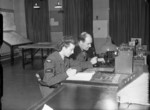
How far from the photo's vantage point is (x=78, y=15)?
25.3 ft

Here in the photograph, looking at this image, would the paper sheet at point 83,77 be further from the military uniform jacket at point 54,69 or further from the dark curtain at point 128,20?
the dark curtain at point 128,20

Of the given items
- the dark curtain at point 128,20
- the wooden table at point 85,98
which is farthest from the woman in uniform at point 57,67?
the dark curtain at point 128,20

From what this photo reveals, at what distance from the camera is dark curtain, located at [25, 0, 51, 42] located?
8297mm

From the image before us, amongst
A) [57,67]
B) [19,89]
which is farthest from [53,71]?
[19,89]

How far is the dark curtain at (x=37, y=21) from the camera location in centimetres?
830

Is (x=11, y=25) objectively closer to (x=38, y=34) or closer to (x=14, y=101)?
(x=38, y=34)

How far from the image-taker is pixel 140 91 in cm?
147

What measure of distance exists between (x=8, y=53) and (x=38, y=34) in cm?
128

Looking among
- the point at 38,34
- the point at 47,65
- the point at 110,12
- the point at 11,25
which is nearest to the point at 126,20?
the point at 110,12

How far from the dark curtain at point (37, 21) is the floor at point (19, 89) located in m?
2.04

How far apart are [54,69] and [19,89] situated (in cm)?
244

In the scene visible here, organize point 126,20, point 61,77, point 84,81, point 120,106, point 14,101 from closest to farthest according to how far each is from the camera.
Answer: point 120,106 → point 84,81 → point 61,77 → point 14,101 → point 126,20

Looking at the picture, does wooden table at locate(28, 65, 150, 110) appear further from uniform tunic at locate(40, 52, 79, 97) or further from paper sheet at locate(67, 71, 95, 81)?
uniform tunic at locate(40, 52, 79, 97)

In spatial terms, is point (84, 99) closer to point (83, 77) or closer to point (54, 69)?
point (83, 77)
